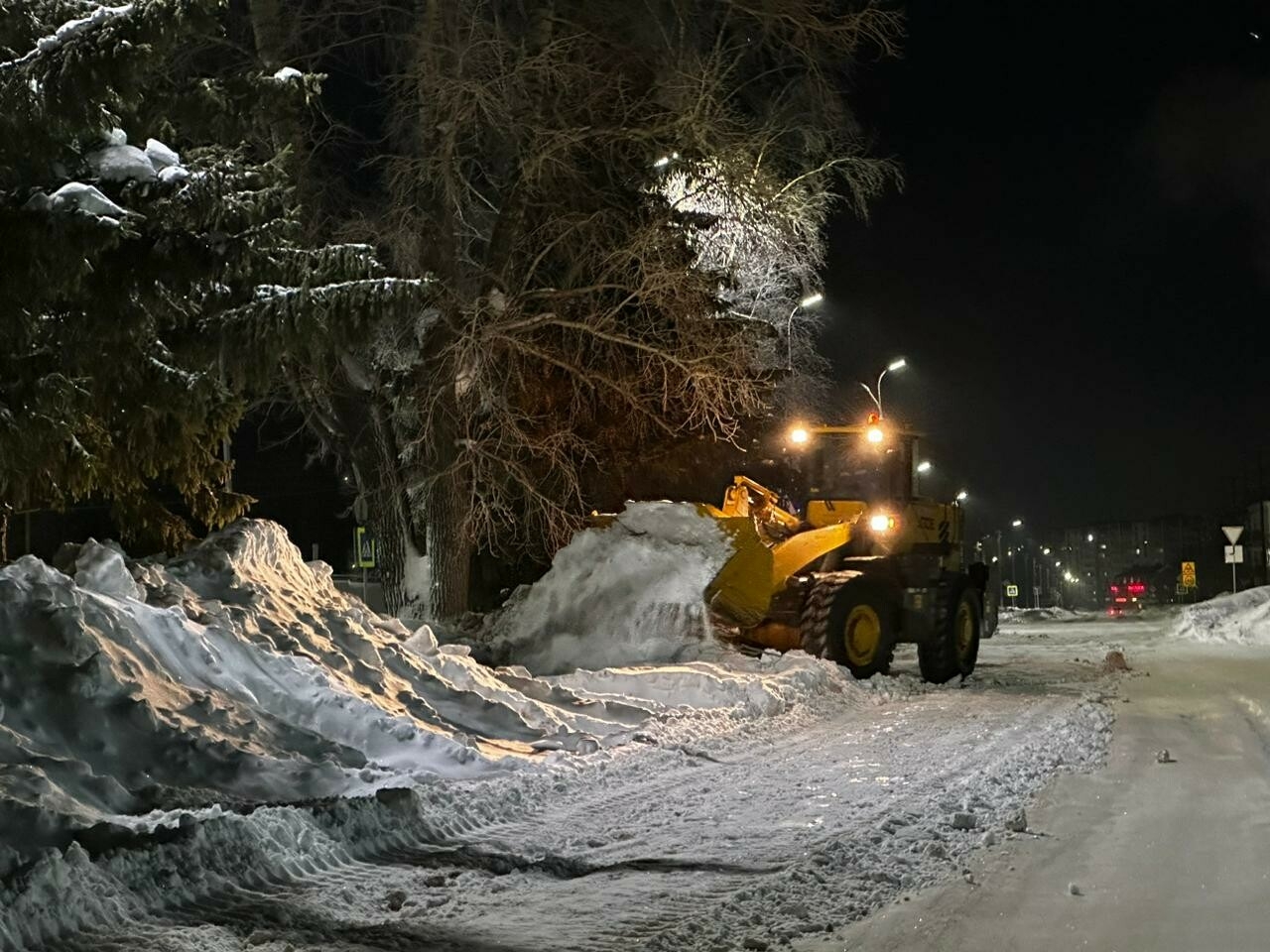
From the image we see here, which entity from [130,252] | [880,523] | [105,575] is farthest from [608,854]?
[880,523]

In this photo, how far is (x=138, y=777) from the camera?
8008mm

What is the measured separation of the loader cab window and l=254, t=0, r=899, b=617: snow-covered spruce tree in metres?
1.34

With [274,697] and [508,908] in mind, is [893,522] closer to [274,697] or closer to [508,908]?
[274,697]

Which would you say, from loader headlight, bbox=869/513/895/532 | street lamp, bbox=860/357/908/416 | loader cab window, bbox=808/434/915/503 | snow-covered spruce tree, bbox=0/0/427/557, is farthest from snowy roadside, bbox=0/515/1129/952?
street lamp, bbox=860/357/908/416

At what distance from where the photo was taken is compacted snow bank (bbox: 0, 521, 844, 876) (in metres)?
7.85

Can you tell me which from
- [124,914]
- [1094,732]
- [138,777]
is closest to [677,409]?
[1094,732]

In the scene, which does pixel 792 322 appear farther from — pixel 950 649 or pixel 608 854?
pixel 608 854

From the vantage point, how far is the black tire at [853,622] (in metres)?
16.7

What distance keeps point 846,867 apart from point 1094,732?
243 inches

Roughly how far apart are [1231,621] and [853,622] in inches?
688

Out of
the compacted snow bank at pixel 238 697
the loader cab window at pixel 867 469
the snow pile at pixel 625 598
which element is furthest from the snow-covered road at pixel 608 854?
the loader cab window at pixel 867 469

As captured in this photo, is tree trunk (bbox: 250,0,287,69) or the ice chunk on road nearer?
the ice chunk on road

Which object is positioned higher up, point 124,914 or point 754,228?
point 754,228

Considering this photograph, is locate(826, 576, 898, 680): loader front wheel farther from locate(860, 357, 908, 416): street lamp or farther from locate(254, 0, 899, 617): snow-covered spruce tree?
locate(860, 357, 908, 416): street lamp
